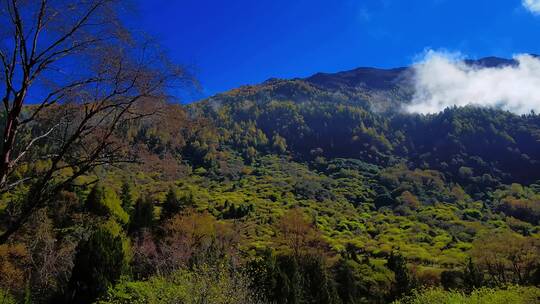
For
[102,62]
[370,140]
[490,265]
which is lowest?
[490,265]

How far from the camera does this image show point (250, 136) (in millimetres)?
170000

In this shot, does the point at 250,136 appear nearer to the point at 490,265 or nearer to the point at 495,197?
the point at 495,197

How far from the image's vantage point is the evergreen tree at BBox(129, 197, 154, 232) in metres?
43.6

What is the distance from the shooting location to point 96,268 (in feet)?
80.0

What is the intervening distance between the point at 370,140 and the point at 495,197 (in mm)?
59027

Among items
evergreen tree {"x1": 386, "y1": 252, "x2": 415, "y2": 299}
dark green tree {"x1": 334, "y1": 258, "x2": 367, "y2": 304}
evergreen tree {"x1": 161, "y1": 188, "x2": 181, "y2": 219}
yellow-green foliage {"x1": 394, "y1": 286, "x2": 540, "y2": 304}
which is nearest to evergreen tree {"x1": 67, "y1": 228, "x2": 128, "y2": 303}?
yellow-green foliage {"x1": 394, "y1": 286, "x2": 540, "y2": 304}

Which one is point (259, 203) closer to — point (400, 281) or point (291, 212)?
point (291, 212)

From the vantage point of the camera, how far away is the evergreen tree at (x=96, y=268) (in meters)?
23.7

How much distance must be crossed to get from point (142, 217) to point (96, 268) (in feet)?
65.2

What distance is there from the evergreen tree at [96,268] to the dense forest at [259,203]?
93 mm

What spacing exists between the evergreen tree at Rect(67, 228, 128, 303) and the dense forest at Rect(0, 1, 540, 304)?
0.31ft

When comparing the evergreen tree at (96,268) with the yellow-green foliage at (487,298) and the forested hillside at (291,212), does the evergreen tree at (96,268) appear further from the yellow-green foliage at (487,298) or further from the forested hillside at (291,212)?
the yellow-green foliage at (487,298)

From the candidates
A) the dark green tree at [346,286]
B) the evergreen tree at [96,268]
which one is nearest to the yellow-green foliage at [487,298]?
the dark green tree at [346,286]

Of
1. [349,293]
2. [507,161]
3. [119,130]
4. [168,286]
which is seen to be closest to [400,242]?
[349,293]
